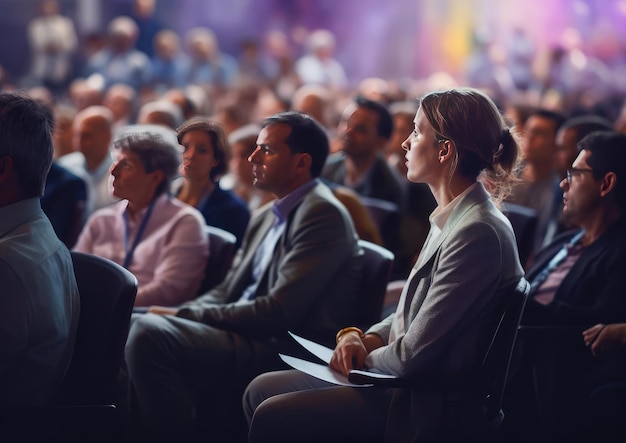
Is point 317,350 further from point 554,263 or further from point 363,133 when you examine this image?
point 363,133

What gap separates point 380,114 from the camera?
14.3 feet

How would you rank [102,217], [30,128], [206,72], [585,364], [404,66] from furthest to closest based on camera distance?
[404,66]
[206,72]
[102,217]
[585,364]
[30,128]

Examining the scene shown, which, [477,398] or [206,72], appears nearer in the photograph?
[477,398]

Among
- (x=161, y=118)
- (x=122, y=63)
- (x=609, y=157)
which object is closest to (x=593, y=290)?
(x=609, y=157)

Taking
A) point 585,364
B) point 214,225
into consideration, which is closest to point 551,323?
point 585,364

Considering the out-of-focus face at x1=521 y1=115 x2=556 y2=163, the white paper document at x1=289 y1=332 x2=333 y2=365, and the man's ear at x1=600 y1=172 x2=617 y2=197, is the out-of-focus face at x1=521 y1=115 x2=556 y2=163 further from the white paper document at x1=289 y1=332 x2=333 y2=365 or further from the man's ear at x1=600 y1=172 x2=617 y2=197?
the white paper document at x1=289 y1=332 x2=333 y2=365

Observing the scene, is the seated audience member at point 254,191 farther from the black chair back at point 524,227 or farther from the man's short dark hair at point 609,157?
the man's short dark hair at point 609,157

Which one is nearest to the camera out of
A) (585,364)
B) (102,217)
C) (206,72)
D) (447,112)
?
(447,112)

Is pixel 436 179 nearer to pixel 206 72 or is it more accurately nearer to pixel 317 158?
pixel 317 158

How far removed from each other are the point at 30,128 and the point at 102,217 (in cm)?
134

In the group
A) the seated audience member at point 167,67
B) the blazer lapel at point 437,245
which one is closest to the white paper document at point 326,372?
the blazer lapel at point 437,245

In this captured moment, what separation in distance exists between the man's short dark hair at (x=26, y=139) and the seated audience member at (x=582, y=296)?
55.9 inches

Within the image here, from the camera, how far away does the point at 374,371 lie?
79.9 inches

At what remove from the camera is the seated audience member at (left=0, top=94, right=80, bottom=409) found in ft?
5.73
